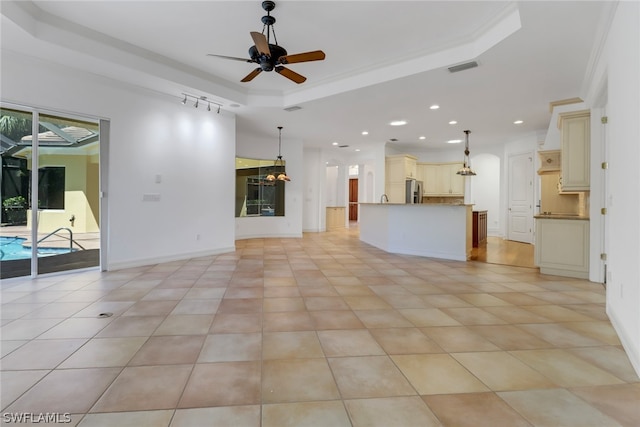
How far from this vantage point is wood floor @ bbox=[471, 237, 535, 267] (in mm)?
5734

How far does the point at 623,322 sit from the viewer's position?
2.43m

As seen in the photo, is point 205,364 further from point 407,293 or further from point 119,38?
point 119,38

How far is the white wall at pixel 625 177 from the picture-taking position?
212 centimetres

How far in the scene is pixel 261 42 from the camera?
3.11 m

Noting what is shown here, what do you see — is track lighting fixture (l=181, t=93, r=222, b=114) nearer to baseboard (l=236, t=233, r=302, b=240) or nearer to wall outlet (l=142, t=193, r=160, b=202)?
wall outlet (l=142, t=193, r=160, b=202)

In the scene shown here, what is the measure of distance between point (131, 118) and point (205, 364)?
460 centimetres

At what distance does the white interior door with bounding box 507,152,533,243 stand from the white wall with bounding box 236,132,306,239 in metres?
6.11

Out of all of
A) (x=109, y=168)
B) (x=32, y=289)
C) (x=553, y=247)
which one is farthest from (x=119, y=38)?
(x=553, y=247)

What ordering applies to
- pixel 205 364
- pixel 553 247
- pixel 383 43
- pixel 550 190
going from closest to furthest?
pixel 205 364
pixel 383 43
pixel 553 247
pixel 550 190

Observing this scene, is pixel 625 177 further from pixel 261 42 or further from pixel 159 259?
pixel 159 259

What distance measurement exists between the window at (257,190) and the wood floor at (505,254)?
5493 millimetres

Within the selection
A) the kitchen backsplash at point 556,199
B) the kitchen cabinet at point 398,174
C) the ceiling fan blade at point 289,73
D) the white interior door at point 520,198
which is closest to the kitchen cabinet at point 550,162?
the kitchen backsplash at point 556,199

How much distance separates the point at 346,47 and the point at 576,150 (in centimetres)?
358

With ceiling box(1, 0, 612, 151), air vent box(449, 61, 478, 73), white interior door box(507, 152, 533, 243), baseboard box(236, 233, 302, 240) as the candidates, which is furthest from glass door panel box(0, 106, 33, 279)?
white interior door box(507, 152, 533, 243)
